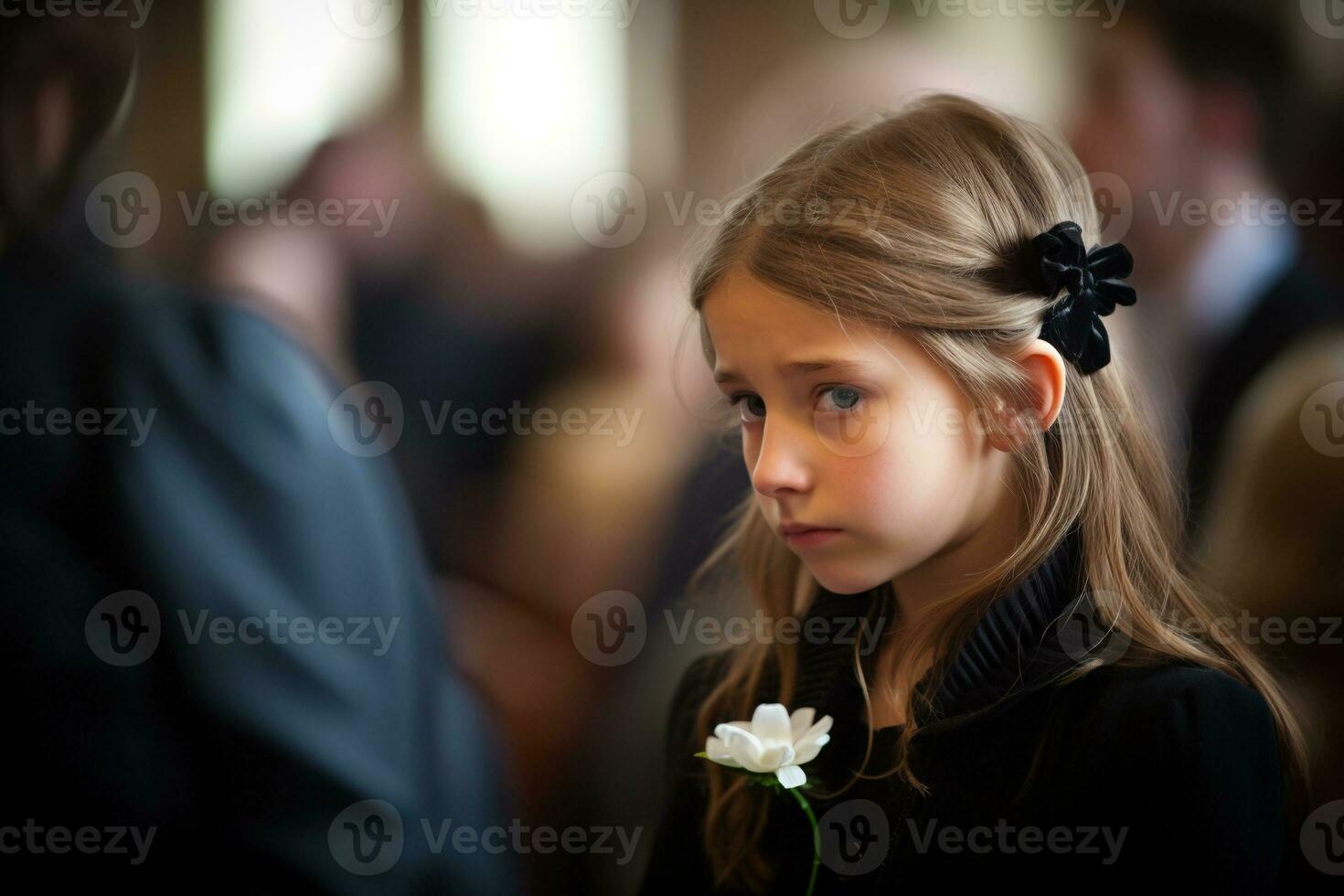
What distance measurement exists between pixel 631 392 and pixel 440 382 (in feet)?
0.61

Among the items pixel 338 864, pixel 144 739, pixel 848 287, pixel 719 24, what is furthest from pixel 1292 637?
pixel 144 739

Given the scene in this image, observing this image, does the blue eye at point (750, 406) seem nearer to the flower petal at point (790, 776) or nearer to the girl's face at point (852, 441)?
the girl's face at point (852, 441)

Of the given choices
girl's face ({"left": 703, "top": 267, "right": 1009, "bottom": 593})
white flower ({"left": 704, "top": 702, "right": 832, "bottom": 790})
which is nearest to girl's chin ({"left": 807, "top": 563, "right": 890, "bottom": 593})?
girl's face ({"left": 703, "top": 267, "right": 1009, "bottom": 593})

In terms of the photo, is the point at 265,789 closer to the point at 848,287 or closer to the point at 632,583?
the point at 632,583

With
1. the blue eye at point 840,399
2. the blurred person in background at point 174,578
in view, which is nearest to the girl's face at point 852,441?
the blue eye at point 840,399

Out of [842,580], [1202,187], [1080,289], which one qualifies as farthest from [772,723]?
[1202,187]

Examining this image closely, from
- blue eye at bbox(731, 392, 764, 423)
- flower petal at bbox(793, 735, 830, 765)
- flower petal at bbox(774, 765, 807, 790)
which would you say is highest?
blue eye at bbox(731, 392, 764, 423)

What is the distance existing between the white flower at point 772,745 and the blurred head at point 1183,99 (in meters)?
0.61

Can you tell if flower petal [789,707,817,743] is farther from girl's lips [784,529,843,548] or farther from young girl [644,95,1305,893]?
girl's lips [784,529,843,548]

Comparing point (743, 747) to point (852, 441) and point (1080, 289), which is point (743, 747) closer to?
point (852, 441)

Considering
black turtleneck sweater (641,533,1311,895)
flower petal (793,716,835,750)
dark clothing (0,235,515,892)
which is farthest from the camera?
dark clothing (0,235,515,892)

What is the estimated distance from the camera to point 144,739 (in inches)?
39.4

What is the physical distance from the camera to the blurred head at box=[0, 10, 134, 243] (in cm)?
102

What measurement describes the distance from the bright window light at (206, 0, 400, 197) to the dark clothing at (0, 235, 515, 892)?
5.8 inches
